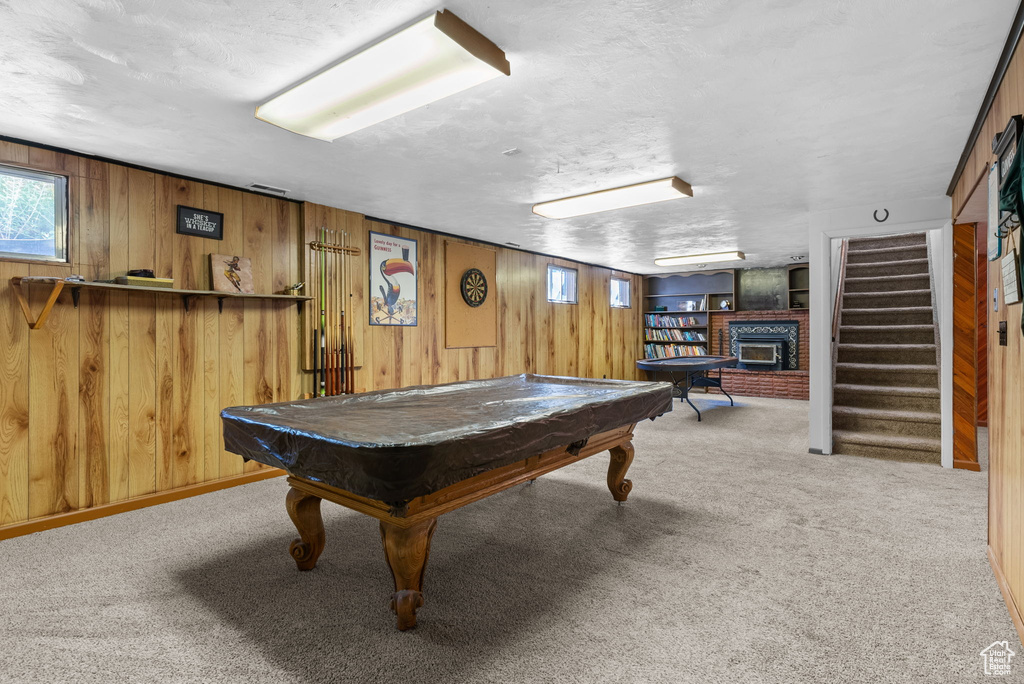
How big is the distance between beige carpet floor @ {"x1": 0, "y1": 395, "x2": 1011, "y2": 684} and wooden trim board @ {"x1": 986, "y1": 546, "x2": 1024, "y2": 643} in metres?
0.03

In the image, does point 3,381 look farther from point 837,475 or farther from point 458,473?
point 837,475

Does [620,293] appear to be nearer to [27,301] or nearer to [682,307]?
[682,307]

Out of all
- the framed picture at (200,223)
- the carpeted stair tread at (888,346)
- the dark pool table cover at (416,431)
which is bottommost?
the dark pool table cover at (416,431)

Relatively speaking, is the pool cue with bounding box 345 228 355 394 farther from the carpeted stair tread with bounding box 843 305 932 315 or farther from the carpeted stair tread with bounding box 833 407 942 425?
the carpeted stair tread with bounding box 843 305 932 315

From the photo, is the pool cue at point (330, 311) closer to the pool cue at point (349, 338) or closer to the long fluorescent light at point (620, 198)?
the pool cue at point (349, 338)

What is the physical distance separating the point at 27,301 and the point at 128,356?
58 centimetres

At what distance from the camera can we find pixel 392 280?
15.9 feet

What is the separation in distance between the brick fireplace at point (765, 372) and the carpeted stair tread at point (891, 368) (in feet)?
9.35

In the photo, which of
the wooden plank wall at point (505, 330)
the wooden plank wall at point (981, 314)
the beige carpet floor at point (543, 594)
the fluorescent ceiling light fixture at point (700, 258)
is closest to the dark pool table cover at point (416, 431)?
the beige carpet floor at point (543, 594)

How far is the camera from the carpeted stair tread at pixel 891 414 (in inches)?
171

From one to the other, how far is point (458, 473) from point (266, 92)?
189cm

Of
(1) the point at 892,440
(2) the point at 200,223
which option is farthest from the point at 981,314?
(2) the point at 200,223

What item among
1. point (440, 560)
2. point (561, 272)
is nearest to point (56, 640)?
point (440, 560)

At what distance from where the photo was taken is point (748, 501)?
3229mm
